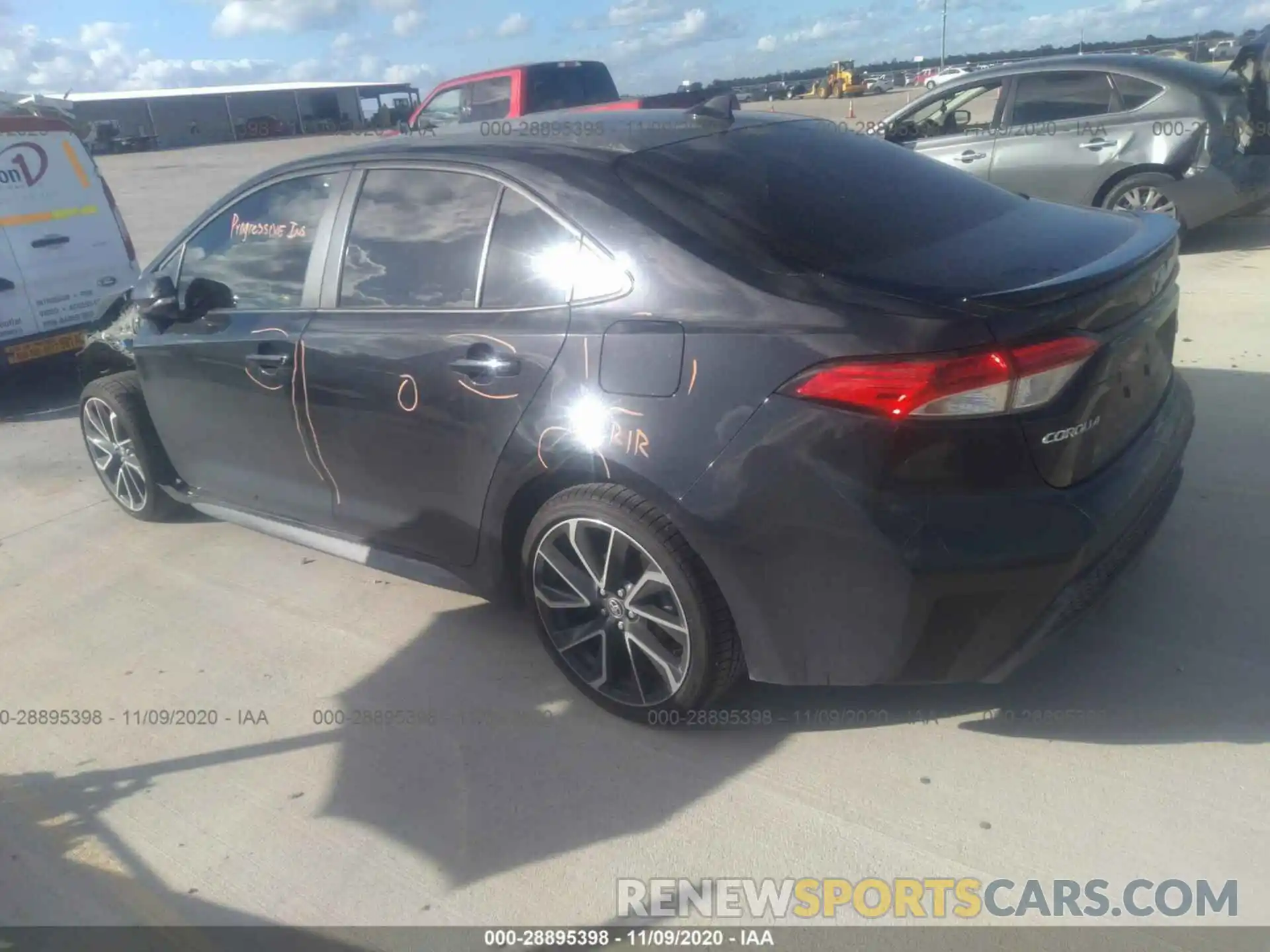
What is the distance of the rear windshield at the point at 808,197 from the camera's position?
113 inches

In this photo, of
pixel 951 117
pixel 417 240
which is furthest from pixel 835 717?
pixel 951 117

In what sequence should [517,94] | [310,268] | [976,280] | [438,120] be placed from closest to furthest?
[976,280]
[310,268]
[517,94]
[438,120]

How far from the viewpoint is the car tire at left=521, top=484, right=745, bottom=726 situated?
288cm

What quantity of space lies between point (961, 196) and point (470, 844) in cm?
249

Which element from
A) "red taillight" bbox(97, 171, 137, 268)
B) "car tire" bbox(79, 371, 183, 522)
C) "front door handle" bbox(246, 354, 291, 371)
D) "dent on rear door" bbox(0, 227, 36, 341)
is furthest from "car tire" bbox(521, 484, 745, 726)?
"red taillight" bbox(97, 171, 137, 268)

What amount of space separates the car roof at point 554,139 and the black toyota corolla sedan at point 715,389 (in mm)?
22

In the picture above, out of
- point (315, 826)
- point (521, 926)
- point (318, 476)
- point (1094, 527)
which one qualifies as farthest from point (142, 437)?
point (1094, 527)

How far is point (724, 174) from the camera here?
10.4 feet

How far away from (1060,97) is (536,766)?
780cm

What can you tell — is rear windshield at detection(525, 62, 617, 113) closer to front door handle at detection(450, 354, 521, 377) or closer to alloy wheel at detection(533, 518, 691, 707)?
front door handle at detection(450, 354, 521, 377)

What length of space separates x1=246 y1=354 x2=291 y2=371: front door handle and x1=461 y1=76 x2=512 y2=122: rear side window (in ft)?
32.6

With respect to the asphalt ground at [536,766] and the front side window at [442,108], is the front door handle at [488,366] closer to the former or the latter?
the asphalt ground at [536,766]

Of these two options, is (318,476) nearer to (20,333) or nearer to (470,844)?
(470,844)
